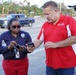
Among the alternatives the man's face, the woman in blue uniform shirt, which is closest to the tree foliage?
the woman in blue uniform shirt

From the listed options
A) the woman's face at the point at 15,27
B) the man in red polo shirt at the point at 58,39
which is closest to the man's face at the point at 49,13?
the man in red polo shirt at the point at 58,39

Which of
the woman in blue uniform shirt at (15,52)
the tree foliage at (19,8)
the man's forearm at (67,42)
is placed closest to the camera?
the man's forearm at (67,42)

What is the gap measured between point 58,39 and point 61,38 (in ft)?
0.16

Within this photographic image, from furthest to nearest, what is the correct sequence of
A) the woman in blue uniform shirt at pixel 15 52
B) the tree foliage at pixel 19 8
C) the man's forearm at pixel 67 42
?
the tree foliage at pixel 19 8
the woman in blue uniform shirt at pixel 15 52
the man's forearm at pixel 67 42

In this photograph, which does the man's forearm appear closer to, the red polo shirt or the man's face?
the red polo shirt

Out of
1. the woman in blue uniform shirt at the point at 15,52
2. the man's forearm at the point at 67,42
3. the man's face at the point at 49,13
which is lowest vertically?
the woman in blue uniform shirt at the point at 15,52

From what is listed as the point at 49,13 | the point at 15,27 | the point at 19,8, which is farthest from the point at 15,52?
the point at 19,8

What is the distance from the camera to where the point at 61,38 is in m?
4.39

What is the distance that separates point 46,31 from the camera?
454 cm

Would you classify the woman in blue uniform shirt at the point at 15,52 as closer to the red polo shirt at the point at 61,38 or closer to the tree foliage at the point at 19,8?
the red polo shirt at the point at 61,38

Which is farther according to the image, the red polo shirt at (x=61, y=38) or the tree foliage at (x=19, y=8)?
the tree foliage at (x=19, y=8)

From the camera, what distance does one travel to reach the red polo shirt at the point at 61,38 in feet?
14.3

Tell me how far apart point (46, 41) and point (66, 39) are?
1.16 feet

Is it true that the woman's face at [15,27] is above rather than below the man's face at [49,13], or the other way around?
below
